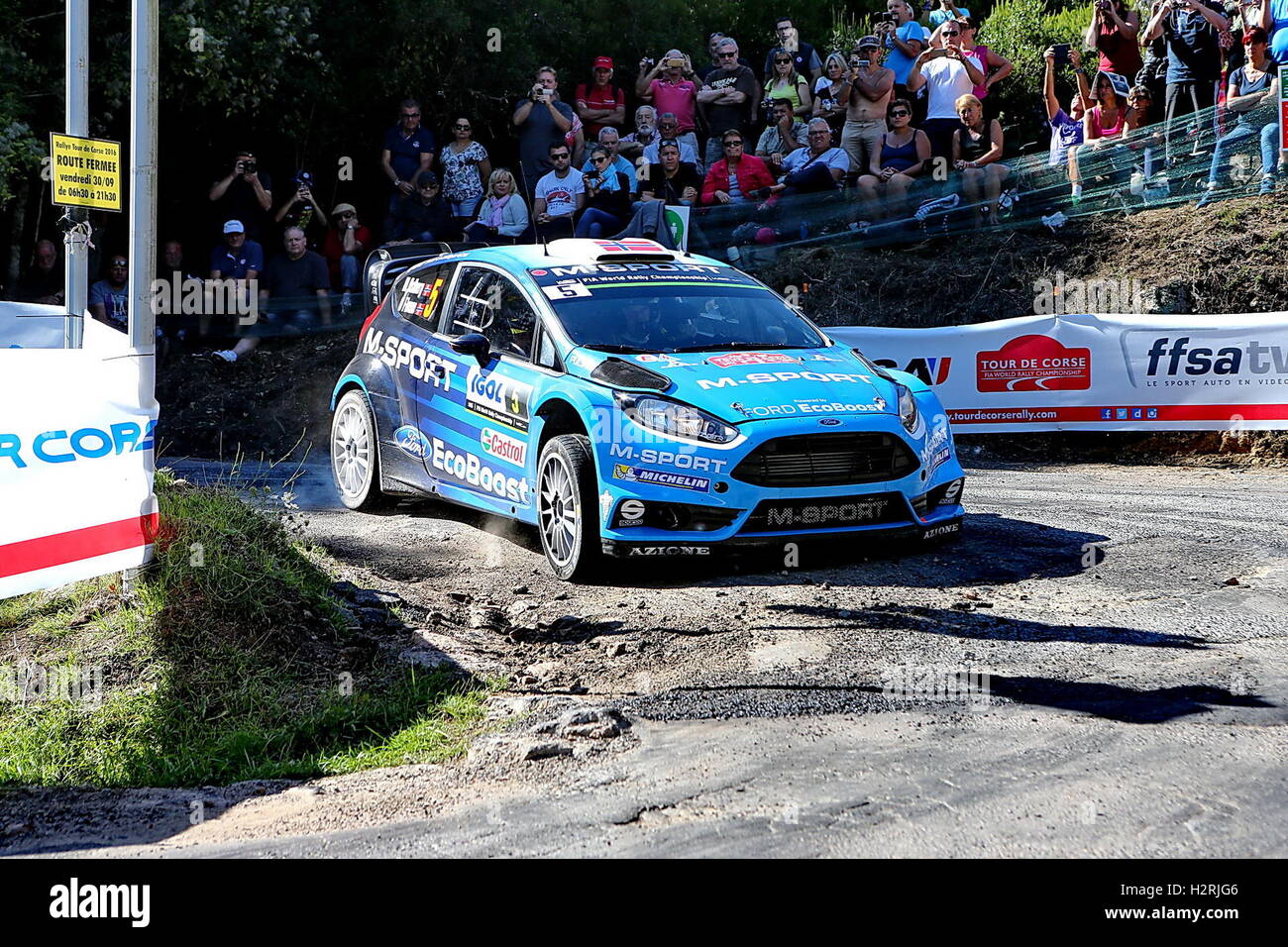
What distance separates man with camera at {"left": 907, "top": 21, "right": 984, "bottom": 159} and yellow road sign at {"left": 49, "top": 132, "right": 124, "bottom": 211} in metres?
10.2

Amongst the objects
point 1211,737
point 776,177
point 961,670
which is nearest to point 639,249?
point 961,670

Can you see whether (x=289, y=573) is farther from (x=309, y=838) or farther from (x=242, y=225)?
(x=242, y=225)

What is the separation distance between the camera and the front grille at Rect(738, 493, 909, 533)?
734 centimetres

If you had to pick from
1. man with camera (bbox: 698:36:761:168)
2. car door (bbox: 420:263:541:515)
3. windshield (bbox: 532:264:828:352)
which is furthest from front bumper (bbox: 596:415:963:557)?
man with camera (bbox: 698:36:761:168)

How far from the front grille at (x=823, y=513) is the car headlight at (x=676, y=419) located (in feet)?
1.46

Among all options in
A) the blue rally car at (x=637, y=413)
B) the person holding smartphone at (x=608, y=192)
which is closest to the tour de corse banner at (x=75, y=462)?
the blue rally car at (x=637, y=413)

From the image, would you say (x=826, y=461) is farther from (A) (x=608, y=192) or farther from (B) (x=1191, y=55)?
(B) (x=1191, y=55)

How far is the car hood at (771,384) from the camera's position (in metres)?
7.44

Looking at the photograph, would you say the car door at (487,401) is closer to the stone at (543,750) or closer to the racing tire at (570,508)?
the racing tire at (570,508)

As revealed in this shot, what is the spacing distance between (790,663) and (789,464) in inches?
60.9

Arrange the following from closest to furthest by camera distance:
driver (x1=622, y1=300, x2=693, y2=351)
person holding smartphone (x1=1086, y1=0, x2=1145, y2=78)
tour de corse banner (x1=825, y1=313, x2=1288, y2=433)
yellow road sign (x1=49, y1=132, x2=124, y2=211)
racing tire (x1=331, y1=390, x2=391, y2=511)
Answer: driver (x1=622, y1=300, x2=693, y2=351) < yellow road sign (x1=49, y1=132, x2=124, y2=211) < racing tire (x1=331, y1=390, x2=391, y2=511) < tour de corse banner (x1=825, y1=313, x2=1288, y2=433) < person holding smartphone (x1=1086, y1=0, x2=1145, y2=78)

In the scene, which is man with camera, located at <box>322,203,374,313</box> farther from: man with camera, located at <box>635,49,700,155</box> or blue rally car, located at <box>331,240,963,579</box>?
blue rally car, located at <box>331,240,963,579</box>

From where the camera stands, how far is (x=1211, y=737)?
4914 millimetres

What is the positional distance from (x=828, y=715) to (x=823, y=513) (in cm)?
218
